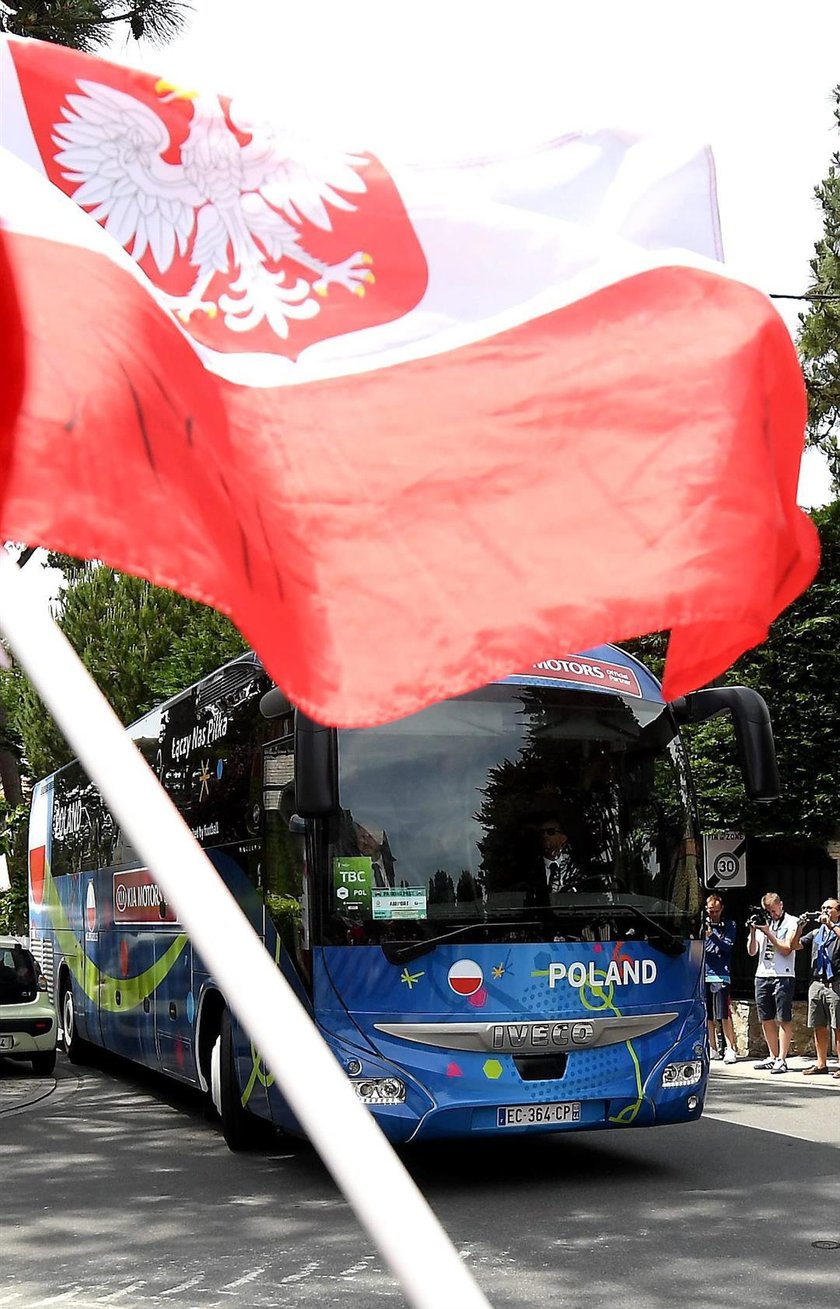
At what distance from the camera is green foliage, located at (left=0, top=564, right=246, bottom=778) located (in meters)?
35.6

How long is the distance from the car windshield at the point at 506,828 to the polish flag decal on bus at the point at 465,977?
0.53ft

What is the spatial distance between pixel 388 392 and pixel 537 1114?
6496mm

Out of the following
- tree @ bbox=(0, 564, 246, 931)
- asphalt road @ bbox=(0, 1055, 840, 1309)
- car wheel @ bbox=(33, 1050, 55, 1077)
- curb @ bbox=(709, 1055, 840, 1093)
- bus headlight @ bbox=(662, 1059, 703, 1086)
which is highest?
tree @ bbox=(0, 564, 246, 931)

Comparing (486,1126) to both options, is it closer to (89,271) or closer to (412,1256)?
(89,271)

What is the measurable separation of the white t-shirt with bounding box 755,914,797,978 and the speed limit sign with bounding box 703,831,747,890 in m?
2.97

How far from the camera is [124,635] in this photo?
36.4 metres

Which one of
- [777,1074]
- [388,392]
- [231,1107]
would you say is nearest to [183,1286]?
[231,1107]

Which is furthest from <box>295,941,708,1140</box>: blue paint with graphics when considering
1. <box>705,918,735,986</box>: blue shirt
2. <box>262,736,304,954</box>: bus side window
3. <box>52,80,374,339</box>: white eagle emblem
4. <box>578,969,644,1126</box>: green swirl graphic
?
<box>705,918,735,986</box>: blue shirt

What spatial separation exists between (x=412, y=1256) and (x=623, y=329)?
2.24 metres

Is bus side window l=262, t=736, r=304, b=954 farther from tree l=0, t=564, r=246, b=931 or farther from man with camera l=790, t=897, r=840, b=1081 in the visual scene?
tree l=0, t=564, r=246, b=931

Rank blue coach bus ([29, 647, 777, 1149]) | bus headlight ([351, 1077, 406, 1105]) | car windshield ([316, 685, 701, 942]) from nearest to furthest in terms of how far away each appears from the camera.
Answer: bus headlight ([351, 1077, 406, 1105]), blue coach bus ([29, 647, 777, 1149]), car windshield ([316, 685, 701, 942])

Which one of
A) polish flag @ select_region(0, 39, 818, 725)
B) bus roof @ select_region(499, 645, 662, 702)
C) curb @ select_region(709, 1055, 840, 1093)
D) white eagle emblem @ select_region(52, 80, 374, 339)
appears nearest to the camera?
polish flag @ select_region(0, 39, 818, 725)

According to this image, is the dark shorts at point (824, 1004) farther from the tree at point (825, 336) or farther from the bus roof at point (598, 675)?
the tree at point (825, 336)

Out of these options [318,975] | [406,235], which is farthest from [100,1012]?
[406,235]
